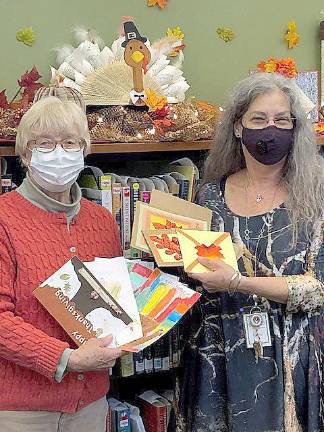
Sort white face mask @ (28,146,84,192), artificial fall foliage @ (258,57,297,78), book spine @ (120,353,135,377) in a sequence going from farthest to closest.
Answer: artificial fall foliage @ (258,57,297,78) < book spine @ (120,353,135,377) < white face mask @ (28,146,84,192)

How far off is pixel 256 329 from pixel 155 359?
1.67 feet

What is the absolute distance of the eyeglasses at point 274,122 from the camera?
1839 mm

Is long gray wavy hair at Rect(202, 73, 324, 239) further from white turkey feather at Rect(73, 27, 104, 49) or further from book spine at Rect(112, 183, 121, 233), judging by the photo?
white turkey feather at Rect(73, 27, 104, 49)

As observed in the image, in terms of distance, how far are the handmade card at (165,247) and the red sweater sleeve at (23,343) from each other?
1.10ft

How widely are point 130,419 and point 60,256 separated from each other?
89 centimetres

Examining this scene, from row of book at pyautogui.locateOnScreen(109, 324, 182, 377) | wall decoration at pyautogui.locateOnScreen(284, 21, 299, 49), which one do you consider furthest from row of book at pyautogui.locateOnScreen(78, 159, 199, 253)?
wall decoration at pyautogui.locateOnScreen(284, 21, 299, 49)

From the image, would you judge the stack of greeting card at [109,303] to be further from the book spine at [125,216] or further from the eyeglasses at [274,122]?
the eyeglasses at [274,122]

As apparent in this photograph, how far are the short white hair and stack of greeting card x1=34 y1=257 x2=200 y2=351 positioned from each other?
1.06 feet

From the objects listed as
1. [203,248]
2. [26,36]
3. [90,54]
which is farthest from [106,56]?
[203,248]

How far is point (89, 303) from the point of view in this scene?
1.57 metres

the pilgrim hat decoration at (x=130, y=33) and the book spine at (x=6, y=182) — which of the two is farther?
the pilgrim hat decoration at (x=130, y=33)

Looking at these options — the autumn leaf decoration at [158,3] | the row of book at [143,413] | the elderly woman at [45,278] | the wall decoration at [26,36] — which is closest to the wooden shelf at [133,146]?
the elderly woman at [45,278]

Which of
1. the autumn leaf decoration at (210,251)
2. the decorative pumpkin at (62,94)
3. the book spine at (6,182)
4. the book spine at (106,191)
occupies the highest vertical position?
the decorative pumpkin at (62,94)

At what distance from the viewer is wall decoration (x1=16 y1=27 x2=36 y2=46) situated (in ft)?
7.36
